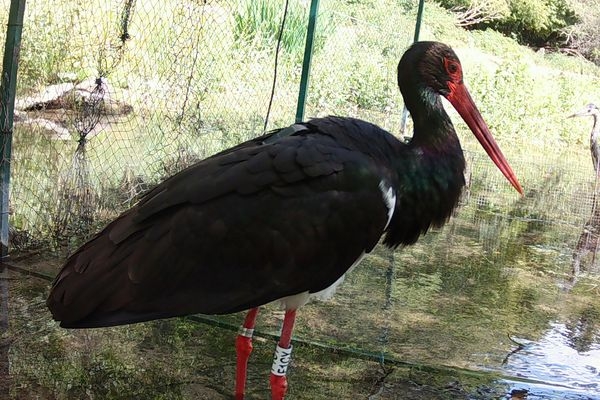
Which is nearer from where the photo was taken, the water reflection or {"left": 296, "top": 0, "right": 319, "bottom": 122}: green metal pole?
the water reflection

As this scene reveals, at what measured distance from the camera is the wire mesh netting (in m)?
3.74

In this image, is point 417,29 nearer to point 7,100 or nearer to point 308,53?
point 308,53

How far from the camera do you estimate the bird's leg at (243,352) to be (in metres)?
2.95

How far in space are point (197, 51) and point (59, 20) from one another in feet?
3.41

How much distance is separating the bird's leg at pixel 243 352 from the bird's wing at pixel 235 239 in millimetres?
429

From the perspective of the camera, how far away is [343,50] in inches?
296

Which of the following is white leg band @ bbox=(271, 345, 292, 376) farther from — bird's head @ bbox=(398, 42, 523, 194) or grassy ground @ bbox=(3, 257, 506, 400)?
bird's head @ bbox=(398, 42, 523, 194)

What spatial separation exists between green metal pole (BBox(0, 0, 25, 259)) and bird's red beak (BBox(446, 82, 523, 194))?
7.62 feet

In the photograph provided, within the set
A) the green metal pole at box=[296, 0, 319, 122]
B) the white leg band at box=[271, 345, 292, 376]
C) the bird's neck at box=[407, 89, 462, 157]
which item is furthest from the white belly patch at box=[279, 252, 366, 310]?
the green metal pole at box=[296, 0, 319, 122]

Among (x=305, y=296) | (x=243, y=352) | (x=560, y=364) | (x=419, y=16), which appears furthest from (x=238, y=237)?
(x=419, y=16)

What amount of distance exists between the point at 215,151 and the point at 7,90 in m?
A: 2.23

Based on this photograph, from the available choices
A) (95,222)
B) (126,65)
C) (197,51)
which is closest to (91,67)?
(126,65)

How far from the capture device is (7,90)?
13.2ft

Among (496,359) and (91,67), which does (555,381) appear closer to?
(496,359)
